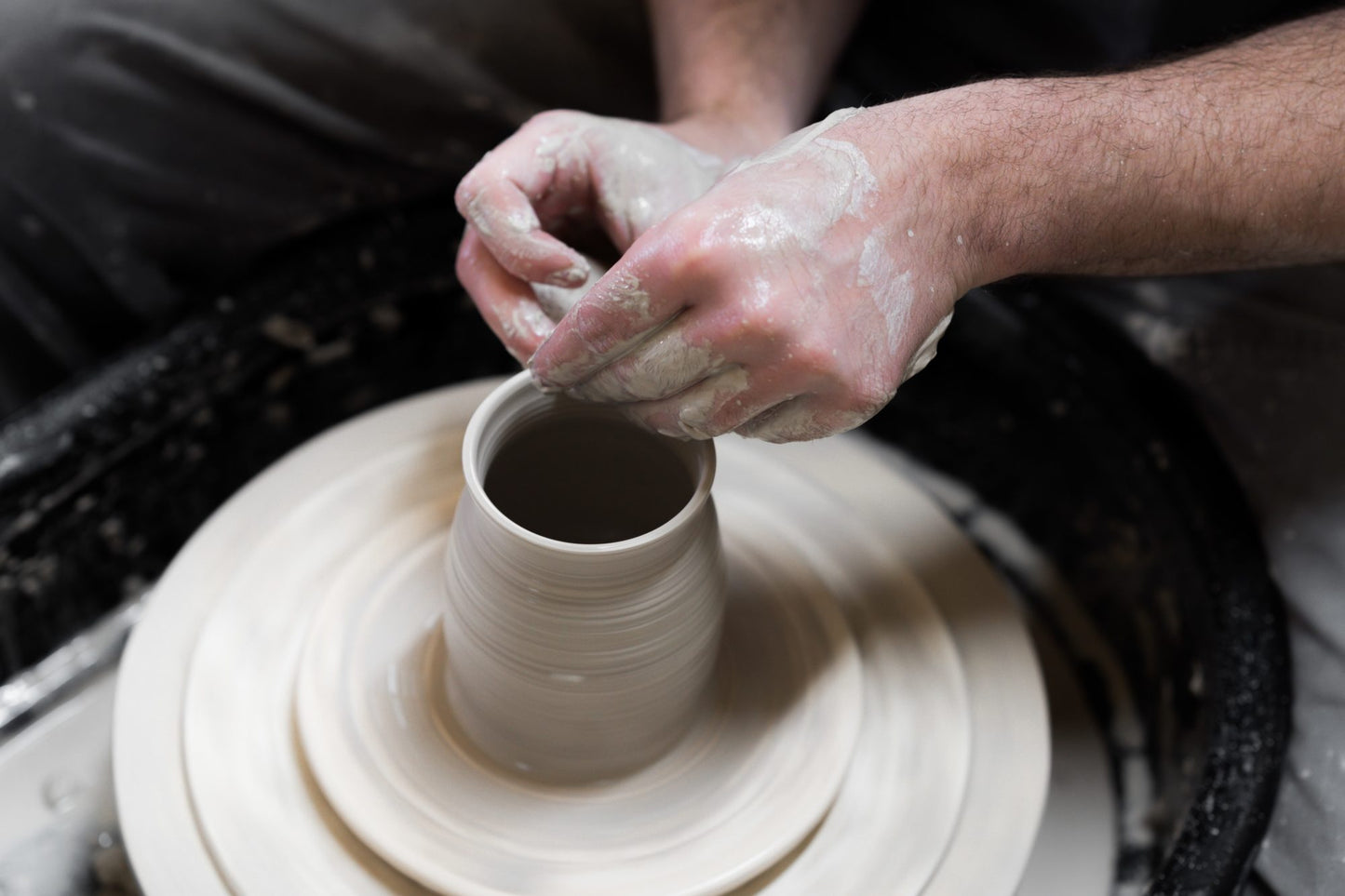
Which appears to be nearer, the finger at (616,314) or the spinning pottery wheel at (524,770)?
the finger at (616,314)

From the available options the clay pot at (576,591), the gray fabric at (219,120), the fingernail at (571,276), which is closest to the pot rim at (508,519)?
the clay pot at (576,591)

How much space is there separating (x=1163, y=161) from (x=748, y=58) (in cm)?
56

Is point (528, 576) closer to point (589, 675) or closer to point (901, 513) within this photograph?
point (589, 675)

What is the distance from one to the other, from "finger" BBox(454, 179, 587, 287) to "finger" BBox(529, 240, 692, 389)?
0.44 ft

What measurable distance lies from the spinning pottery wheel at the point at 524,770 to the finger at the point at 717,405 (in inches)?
12.3

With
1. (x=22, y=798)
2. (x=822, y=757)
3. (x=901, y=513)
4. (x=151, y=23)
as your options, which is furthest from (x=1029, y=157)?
(x=22, y=798)

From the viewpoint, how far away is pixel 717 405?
96 centimetres

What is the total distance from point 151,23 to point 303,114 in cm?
21

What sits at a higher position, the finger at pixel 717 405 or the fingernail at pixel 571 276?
the fingernail at pixel 571 276

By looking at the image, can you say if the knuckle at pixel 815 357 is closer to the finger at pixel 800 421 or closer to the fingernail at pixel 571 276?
the finger at pixel 800 421

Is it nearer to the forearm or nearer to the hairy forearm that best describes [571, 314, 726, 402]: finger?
the hairy forearm

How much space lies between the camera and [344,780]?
3.45 ft

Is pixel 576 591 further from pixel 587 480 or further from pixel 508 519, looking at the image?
pixel 587 480

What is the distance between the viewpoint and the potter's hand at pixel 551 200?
42.0 inches
